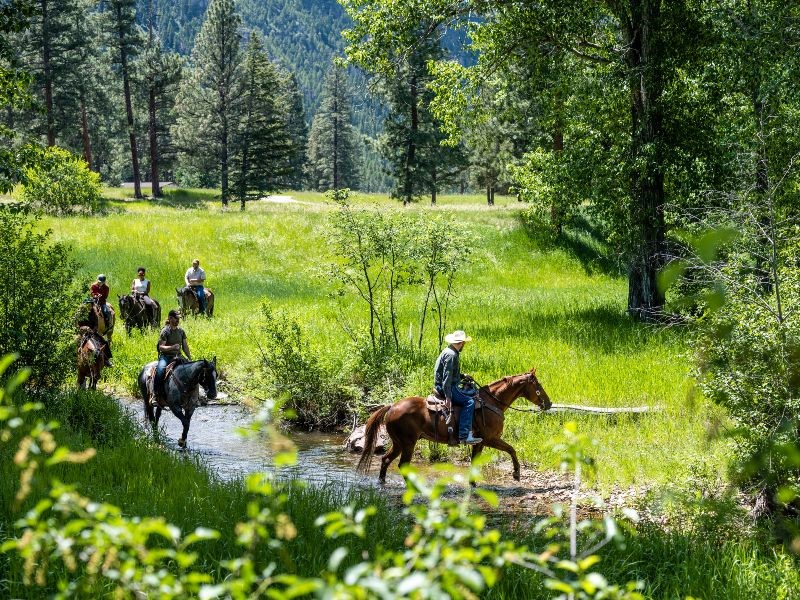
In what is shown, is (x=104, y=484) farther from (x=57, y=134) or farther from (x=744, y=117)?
(x=57, y=134)

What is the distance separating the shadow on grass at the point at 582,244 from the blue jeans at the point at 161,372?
985 inches

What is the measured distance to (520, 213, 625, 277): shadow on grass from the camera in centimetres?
3738

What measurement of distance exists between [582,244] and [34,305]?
31047 millimetres

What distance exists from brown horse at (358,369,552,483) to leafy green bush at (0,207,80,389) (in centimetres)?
577

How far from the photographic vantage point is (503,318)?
78.6ft

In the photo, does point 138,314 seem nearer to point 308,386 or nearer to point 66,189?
point 308,386

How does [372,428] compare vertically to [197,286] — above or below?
below

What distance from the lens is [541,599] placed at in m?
6.84

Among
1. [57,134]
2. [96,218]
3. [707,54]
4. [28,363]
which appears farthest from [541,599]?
[57,134]

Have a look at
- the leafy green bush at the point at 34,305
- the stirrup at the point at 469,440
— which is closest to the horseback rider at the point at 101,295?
the leafy green bush at the point at 34,305

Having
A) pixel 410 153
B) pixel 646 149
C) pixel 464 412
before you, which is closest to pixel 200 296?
pixel 646 149

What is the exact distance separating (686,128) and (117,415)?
53.0 ft

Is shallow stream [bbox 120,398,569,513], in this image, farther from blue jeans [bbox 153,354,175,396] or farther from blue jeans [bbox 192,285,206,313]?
blue jeans [bbox 192,285,206,313]

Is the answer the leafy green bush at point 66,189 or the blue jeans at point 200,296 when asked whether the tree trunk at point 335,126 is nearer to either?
the leafy green bush at point 66,189
